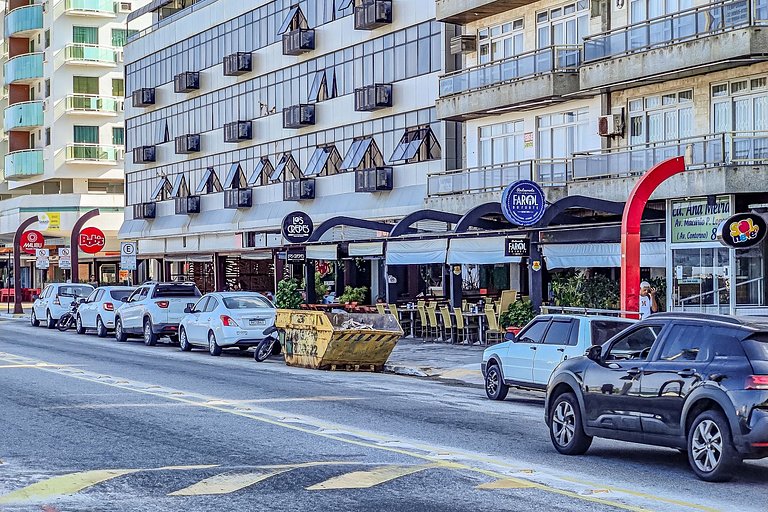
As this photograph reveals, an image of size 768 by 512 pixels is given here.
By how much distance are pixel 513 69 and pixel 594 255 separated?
973 centimetres

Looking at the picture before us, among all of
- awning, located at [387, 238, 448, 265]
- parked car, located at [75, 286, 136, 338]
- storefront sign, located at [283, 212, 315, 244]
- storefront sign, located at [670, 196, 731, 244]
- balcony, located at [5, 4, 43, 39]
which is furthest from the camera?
balcony, located at [5, 4, 43, 39]

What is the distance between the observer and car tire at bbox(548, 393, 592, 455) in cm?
1384

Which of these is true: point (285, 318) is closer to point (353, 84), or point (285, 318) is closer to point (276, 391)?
point (276, 391)

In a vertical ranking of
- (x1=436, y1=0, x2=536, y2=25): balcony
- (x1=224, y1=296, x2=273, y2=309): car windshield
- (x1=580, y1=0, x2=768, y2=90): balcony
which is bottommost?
(x1=224, y1=296, x2=273, y2=309): car windshield

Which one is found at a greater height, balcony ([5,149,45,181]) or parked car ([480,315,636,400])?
balcony ([5,149,45,181])

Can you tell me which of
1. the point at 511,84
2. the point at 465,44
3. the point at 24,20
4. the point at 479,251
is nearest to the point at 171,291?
the point at 479,251

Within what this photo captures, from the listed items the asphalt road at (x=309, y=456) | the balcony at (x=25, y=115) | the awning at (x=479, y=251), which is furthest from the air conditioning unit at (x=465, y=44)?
the balcony at (x=25, y=115)

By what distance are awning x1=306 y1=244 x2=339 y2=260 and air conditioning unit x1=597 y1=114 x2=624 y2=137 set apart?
903 cm

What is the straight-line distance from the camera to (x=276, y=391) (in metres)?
21.4

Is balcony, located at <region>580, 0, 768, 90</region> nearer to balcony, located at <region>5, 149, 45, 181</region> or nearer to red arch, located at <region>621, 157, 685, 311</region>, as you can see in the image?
red arch, located at <region>621, 157, 685, 311</region>

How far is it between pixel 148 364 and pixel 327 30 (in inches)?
1010

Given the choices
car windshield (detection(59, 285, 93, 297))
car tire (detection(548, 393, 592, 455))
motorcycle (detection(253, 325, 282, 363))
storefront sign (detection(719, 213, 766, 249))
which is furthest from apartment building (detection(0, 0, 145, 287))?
car tire (detection(548, 393, 592, 455))

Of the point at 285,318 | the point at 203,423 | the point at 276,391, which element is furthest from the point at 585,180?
the point at 203,423

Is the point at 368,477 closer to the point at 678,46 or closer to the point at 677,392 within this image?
the point at 677,392
